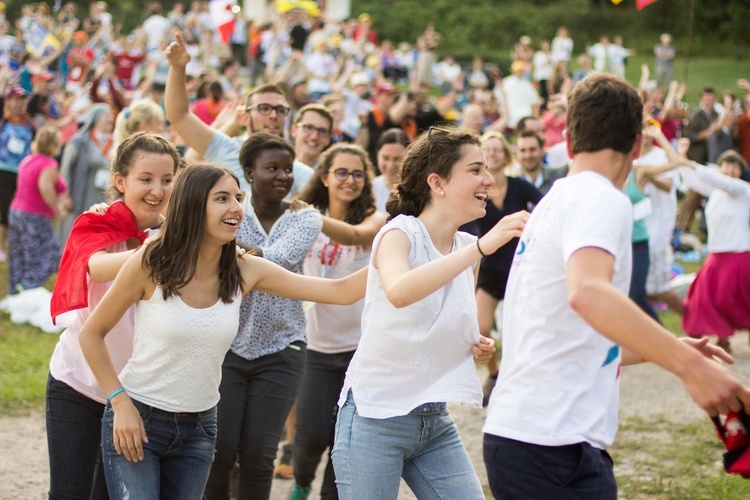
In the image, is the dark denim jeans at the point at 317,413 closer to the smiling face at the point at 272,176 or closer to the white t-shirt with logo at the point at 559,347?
the smiling face at the point at 272,176

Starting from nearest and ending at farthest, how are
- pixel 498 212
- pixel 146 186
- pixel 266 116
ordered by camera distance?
1. pixel 146 186
2. pixel 266 116
3. pixel 498 212

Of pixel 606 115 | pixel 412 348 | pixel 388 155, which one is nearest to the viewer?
pixel 606 115

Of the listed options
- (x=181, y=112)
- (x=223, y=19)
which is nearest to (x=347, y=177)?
Answer: (x=181, y=112)

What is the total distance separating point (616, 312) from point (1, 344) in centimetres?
768

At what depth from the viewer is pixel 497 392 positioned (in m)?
2.93

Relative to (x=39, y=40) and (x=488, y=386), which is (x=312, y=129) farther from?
(x=39, y=40)

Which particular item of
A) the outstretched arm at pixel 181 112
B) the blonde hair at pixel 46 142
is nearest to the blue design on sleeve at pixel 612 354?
the outstretched arm at pixel 181 112

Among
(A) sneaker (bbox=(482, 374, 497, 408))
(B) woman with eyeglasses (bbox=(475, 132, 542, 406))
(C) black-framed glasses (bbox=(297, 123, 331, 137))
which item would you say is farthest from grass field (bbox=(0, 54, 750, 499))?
(C) black-framed glasses (bbox=(297, 123, 331, 137))

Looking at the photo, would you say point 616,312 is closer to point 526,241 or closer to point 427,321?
point 526,241

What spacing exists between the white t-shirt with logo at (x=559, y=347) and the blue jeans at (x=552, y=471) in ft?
0.13

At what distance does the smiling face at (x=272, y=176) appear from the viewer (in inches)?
192

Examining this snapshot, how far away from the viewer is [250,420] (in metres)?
4.61

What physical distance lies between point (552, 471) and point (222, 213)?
1588 mm

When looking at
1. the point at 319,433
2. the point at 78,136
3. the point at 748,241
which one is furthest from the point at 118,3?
the point at 319,433
